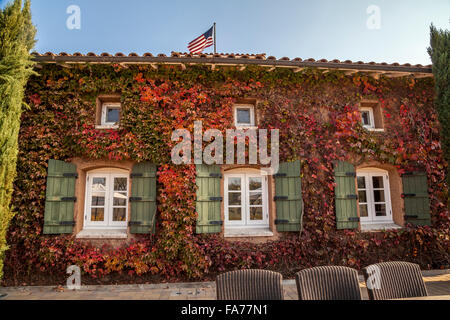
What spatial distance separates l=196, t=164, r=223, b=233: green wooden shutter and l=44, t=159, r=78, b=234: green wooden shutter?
2555mm

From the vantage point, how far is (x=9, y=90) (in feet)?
13.0

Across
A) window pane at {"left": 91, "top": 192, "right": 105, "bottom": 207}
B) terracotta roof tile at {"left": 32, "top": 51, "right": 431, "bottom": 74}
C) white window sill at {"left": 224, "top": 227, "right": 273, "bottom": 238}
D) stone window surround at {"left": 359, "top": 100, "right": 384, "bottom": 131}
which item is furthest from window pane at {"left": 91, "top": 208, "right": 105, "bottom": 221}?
stone window surround at {"left": 359, "top": 100, "right": 384, "bottom": 131}

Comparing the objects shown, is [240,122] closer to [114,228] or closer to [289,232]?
[289,232]

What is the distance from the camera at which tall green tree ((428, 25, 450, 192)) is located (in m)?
4.91

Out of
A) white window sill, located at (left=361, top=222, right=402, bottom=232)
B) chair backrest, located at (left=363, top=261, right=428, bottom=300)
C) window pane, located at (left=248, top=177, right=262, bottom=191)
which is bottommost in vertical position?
chair backrest, located at (left=363, top=261, right=428, bottom=300)

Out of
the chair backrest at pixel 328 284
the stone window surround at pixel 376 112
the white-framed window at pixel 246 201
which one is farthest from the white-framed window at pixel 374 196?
the chair backrest at pixel 328 284

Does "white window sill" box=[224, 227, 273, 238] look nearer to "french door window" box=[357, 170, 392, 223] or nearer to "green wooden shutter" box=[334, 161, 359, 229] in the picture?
"green wooden shutter" box=[334, 161, 359, 229]

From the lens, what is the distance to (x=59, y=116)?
5.08 meters

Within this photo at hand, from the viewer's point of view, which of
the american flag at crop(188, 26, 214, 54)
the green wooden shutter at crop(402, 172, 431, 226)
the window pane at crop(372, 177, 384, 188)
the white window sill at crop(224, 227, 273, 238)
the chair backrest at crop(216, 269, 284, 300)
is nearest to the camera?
the chair backrest at crop(216, 269, 284, 300)

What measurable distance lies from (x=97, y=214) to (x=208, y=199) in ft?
8.07

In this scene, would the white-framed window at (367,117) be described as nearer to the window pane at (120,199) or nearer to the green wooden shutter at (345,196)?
the green wooden shutter at (345,196)

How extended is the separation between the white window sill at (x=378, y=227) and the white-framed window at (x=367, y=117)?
7.70ft

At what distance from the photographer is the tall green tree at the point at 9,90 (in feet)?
12.8
